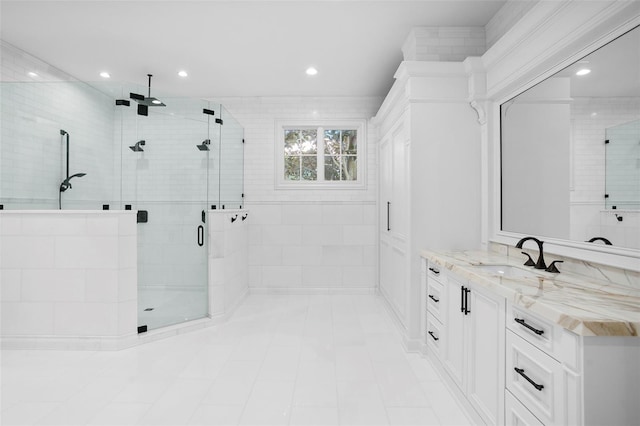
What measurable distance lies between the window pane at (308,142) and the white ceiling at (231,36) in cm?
73

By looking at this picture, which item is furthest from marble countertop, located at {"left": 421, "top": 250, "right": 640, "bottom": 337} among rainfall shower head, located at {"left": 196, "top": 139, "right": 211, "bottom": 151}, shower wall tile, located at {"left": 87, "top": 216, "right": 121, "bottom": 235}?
rainfall shower head, located at {"left": 196, "top": 139, "right": 211, "bottom": 151}

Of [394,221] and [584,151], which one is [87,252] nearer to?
[394,221]

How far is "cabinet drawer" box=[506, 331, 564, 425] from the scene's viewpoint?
1.17 m

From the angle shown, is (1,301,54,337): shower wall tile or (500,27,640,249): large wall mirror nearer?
(500,27,640,249): large wall mirror

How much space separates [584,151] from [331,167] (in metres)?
3.27

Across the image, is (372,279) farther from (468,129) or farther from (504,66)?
(504,66)

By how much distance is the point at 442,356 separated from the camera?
88.8 inches

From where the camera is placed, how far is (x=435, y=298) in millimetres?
2455

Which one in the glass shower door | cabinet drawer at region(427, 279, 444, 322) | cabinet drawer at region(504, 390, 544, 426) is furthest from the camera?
the glass shower door

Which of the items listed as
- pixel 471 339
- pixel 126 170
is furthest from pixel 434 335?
pixel 126 170

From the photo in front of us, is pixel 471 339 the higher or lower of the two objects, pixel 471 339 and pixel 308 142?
the lower

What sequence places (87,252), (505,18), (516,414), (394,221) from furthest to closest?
(394,221)
(87,252)
(505,18)
(516,414)

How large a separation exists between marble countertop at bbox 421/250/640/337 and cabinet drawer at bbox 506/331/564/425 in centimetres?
19

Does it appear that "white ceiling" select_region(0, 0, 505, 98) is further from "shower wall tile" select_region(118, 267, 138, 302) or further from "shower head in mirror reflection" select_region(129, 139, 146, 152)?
"shower wall tile" select_region(118, 267, 138, 302)
